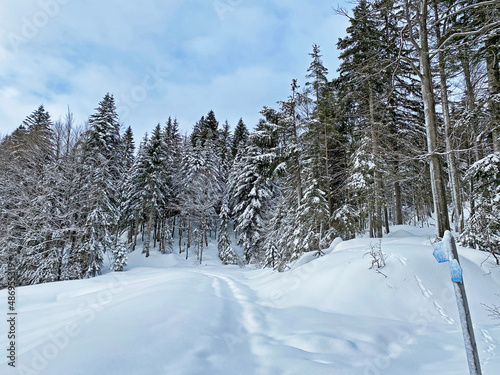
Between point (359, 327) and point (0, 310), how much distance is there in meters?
6.71

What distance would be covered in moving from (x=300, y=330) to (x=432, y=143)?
5703mm

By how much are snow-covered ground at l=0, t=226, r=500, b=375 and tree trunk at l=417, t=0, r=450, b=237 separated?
3.05 feet

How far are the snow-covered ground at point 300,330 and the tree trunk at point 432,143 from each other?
0.93m

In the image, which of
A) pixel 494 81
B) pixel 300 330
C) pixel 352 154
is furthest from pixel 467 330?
pixel 352 154

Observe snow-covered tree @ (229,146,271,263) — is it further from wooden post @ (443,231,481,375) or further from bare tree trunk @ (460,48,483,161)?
wooden post @ (443,231,481,375)

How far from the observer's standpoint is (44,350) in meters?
2.31

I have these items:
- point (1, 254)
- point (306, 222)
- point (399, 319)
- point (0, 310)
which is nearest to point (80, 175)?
point (1, 254)

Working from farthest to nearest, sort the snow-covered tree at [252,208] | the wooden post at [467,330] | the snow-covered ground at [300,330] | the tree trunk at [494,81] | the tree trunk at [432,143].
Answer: the snow-covered tree at [252,208] < the tree trunk at [494,81] < the tree trunk at [432,143] < the snow-covered ground at [300,330] < the wooden post at [467,330]

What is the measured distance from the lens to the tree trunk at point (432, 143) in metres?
5.86

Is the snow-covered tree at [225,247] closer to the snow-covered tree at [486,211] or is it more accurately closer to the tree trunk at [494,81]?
the snow-covered tree at [486,211]

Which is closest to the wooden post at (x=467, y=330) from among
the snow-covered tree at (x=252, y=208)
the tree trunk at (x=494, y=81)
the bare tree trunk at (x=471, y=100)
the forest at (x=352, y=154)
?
the forest at (x=352, y=154)

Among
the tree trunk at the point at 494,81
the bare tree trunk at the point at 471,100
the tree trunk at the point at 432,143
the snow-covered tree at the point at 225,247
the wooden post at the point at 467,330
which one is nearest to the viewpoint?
the wooden post at the point at 467,330

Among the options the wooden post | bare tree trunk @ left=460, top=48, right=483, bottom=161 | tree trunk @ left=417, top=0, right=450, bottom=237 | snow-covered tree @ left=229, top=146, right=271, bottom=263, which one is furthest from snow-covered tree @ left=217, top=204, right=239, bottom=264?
the wooden post

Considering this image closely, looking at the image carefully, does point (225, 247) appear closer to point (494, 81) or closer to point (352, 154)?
point (352, 154)
